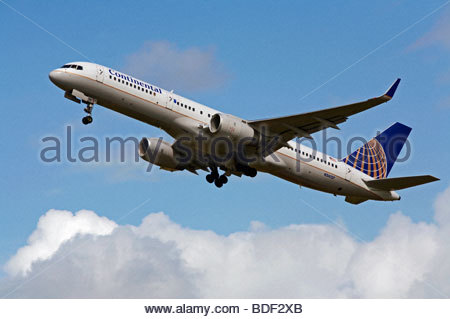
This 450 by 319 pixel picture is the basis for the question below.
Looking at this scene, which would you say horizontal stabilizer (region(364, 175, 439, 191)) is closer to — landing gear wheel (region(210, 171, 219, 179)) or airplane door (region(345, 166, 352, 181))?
airplane door (region(345, 166, 352, 181))

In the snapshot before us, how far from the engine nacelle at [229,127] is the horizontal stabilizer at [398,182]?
11.3m

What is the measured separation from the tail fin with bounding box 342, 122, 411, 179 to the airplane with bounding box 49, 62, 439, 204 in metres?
2.10

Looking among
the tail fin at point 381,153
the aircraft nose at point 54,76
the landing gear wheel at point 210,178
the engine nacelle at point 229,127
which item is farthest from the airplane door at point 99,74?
the tail fin at point 381,153

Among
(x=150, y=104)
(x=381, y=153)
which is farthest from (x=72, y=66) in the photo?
(x=381, y=153)

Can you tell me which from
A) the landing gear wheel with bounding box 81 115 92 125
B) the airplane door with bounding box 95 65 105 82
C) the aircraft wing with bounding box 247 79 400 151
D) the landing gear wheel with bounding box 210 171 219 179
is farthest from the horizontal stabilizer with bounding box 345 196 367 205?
the airplane door with bounding box 95 65 105 82

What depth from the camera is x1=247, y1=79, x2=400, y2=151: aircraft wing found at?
37.4m

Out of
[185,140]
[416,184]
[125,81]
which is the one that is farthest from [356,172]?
[125,81]

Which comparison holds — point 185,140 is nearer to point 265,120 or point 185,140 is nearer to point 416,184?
point 265,120

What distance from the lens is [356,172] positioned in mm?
48562

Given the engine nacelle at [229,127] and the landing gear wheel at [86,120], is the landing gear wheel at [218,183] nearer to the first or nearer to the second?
the engine nacelle at [229,127]

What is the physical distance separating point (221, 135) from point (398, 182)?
44.5 ft

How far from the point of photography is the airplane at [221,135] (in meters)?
Answer: 40.4

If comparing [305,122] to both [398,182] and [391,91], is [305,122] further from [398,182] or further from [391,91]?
[398,182]

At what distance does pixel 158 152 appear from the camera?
45.7 m
